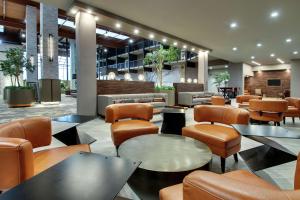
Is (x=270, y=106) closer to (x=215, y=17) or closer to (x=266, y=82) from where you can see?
(x=215, y=17)

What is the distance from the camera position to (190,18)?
605 cm

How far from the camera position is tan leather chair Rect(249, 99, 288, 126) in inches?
160

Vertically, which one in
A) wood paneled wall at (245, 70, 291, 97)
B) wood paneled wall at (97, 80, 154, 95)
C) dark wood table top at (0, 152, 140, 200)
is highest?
wood paneled wall at (245, 70, 291, 97)

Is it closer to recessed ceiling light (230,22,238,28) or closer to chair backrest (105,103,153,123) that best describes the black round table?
chair backrest (105,103,153,123)

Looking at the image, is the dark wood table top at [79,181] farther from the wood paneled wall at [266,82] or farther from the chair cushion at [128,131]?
the wood paneled wall at [266,82]

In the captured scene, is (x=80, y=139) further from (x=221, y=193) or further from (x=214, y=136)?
(x=221, y=193)

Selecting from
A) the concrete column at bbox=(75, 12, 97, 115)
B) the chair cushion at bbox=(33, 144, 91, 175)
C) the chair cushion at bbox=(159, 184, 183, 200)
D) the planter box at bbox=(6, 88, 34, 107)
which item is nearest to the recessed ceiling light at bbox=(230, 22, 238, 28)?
the concrete column at bbox=(75, 12, 97, 115)

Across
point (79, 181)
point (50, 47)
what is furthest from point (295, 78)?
point (79, 181)

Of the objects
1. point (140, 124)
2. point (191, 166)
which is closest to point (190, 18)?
point (140, 124)

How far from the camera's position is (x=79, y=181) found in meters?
0.91

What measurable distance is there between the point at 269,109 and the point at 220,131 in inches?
98.4

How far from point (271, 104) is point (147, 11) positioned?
13.8ft

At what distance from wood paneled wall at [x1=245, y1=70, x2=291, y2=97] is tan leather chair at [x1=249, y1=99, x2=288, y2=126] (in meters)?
14.5

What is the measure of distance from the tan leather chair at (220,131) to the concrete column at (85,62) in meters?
3.50
